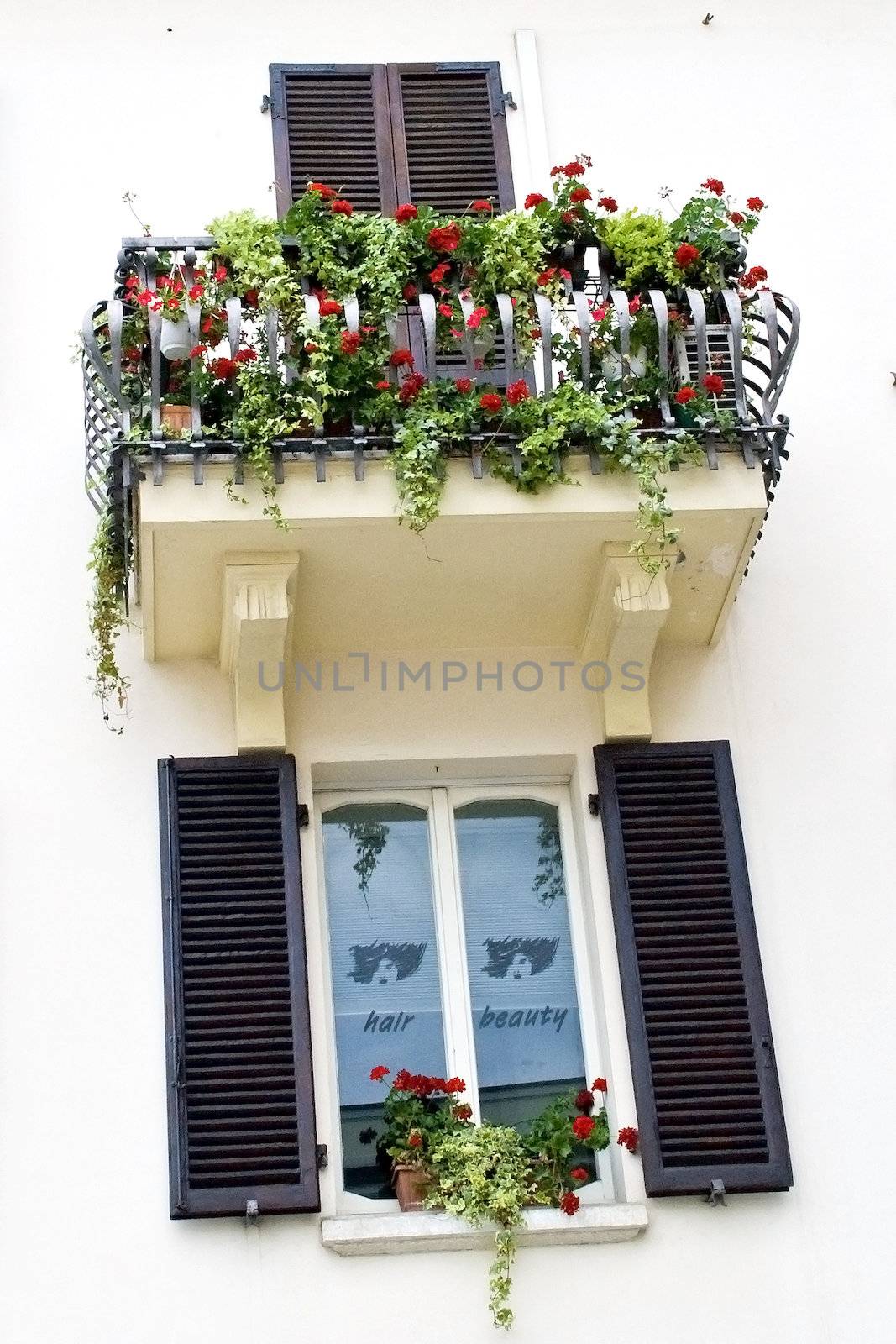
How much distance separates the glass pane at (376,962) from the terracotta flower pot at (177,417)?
1.61m

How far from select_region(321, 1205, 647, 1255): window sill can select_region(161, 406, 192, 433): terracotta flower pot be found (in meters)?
2.78

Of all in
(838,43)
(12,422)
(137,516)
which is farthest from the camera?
(838,43)

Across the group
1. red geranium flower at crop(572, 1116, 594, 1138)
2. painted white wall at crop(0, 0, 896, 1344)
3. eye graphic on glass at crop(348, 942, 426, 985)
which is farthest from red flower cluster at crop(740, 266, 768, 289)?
red geranium flower at crop(572, 1116, 594, 1138)

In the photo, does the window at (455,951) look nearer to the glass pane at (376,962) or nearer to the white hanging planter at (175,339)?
the glass pane at (376,962)

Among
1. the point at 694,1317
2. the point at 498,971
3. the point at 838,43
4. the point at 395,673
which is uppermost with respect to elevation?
the point at 838,43

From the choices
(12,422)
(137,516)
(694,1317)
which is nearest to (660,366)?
(137,516)

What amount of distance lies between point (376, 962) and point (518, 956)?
0.53 meters

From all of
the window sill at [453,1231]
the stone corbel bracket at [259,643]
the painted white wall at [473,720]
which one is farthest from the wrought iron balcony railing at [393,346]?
the window sill at [453,1231]

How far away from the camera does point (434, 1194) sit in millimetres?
7195

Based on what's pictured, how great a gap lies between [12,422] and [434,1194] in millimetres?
3558

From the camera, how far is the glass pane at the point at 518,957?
7.74 metres

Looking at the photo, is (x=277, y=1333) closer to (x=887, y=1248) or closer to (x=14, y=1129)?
(x=14, y=1129)

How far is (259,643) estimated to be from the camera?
7.73 m

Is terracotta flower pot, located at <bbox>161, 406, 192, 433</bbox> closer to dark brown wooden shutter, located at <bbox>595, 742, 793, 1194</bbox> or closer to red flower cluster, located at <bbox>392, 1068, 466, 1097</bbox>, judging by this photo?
dark brown wooden shutter, located at <bbox>595, 742, 793, 1194</bbox>
